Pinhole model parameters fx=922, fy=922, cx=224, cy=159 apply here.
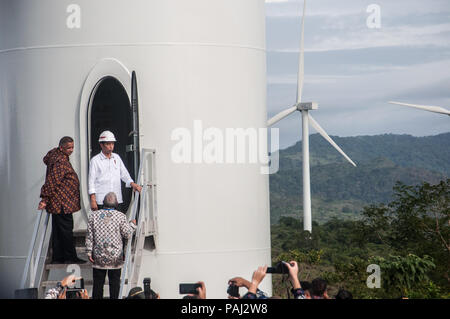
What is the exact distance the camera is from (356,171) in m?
88.1

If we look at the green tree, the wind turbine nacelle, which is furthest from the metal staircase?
the wind turbine nacelle

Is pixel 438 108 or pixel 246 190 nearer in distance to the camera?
pixel 246 190

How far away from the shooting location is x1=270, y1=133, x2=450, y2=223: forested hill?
2968 inches

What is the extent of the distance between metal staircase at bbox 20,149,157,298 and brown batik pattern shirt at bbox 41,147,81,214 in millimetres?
244

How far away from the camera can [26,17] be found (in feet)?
51.0

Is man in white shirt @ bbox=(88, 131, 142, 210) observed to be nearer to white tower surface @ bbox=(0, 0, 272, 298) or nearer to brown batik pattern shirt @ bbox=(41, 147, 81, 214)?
brown batik pattern shirt @ bbox=(41, 147, 81, 214)

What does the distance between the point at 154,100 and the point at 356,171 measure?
7415 cm

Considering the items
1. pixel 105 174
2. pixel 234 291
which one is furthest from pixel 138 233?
pixel 234 291

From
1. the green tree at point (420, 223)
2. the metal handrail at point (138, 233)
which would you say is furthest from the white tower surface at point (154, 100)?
the green tree at point (420, 223)

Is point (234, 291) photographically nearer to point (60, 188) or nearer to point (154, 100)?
point (60, 188)
